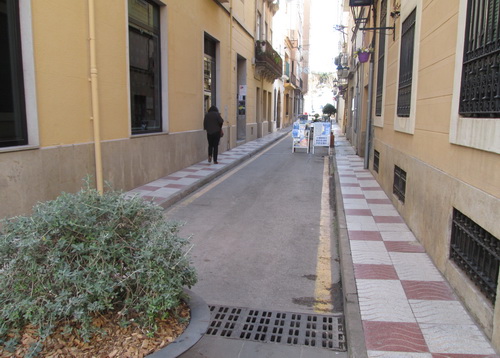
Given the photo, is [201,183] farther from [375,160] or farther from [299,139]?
[299,139]

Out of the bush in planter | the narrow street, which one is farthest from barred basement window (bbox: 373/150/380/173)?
the bush in planter

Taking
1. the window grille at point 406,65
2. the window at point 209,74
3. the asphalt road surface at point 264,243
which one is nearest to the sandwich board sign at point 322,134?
the window at point 209,74

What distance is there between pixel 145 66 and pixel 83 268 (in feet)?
27.2

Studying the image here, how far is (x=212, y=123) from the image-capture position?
42.1ft

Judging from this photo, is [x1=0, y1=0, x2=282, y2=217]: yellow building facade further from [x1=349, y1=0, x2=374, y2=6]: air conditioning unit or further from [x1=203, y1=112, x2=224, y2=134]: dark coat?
[x1=349, y1=0, x2=374, y2=6]: air conditioning unit

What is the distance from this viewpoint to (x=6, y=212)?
5.44 metres

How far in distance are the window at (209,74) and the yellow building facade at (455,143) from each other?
8444 mm

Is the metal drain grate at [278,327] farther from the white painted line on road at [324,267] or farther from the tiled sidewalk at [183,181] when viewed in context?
the tiled sidewalk at [183,181]

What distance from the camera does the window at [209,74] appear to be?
1481cm

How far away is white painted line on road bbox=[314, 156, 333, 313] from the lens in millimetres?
4207

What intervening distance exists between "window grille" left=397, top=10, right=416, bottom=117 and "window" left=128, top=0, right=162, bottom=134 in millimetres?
5541

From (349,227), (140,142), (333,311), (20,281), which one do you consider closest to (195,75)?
(140,142)

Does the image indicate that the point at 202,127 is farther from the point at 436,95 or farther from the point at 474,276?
the point at 474,276

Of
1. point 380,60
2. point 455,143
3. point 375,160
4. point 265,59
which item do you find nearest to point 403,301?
point 455,143
